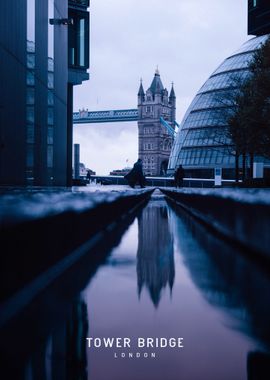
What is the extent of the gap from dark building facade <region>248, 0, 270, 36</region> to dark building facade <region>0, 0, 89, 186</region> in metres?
39.5

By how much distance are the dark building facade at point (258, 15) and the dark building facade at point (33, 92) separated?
39518 millimetres

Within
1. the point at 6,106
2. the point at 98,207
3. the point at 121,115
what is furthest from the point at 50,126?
the point at 121,115

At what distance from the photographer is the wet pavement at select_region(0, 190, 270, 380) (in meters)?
2.28

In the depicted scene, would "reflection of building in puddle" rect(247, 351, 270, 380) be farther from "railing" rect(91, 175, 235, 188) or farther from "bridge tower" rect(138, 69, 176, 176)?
"bridge tower" rect(138, 69, 176, 176)

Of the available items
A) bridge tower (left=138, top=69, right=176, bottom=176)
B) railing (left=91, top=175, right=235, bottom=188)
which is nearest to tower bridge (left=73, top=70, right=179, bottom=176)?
bridge tower (left=138, top=69, right=176, bottom=176)

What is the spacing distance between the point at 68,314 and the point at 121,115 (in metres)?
188

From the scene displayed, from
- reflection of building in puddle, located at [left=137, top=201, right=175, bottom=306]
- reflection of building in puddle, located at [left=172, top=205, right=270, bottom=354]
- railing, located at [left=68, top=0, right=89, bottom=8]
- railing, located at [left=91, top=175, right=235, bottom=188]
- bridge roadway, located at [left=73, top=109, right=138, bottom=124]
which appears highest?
bridge roadway, located at [left=73, top=109, right=138, bottom=124]

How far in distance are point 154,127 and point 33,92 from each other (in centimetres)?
15895

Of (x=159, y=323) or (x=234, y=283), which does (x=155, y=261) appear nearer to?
(x=234, y=283)

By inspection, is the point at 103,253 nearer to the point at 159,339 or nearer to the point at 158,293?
the point at 158,293

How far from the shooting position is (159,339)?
2.69m

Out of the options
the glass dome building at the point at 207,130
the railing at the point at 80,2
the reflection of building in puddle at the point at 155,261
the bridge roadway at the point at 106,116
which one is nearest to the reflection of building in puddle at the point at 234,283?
the reflection of building in puddle at the point at 155,261

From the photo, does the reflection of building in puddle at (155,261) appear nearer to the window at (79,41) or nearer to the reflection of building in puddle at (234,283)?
the reflection of building in puddle at (234,283)

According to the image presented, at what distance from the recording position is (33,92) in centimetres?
2231
